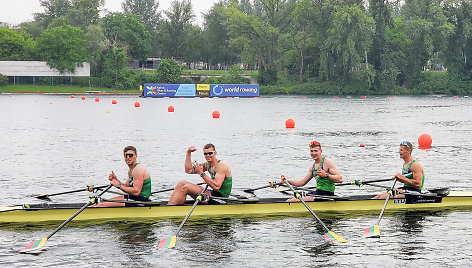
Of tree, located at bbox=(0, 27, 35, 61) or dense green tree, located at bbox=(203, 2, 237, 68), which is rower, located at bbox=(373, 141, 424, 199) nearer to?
tree, located at bbox=(0, 27, 35, 61)

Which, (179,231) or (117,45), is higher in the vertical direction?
(117,45)

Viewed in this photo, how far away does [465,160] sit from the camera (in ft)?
98.0

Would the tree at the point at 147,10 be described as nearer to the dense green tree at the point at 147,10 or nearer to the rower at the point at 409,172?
the dense green tree at the point at 147,10

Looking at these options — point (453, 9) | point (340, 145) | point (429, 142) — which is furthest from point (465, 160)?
point (453, 9)

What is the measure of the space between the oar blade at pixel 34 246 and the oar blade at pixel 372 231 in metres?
7.55

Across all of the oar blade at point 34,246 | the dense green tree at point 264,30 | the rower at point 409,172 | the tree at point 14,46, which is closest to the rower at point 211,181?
the oar blade at point 34,246

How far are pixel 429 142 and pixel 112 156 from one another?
16711 mm

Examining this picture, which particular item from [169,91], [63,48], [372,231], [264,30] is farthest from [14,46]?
[372,231]

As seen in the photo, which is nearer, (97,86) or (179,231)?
(179,231)

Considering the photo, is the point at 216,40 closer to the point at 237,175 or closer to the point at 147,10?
the point at 147,10

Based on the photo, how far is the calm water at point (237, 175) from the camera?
14391 mm

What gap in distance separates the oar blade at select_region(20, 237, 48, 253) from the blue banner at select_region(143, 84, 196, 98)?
88817 mm

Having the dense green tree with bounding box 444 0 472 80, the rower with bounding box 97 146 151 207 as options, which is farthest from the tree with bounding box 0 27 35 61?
the rower with bounding box 97 146 151 207

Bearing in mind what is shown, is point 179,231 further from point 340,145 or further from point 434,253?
point 340,145
